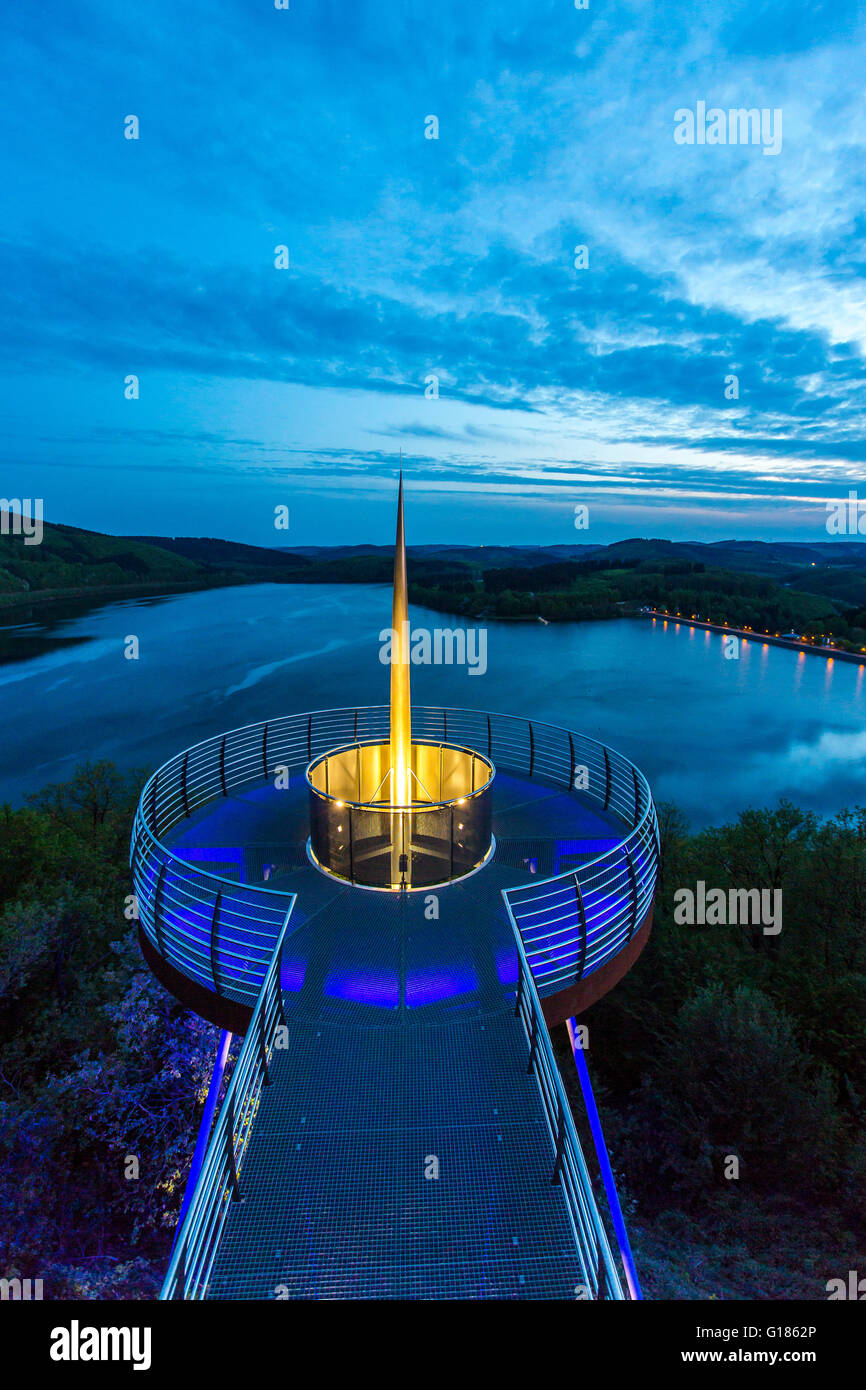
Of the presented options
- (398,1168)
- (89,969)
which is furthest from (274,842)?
(89,969)

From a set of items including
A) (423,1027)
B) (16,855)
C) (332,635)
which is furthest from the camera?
(332,635)

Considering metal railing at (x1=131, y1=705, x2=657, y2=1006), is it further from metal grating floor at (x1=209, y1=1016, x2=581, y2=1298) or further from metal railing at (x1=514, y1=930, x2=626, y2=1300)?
metal grating floor at (x1=209, y1=1016, x2=581, y2=1298)

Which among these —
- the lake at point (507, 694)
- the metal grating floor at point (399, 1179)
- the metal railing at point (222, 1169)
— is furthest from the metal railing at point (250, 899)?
the lake at point (507, 694)

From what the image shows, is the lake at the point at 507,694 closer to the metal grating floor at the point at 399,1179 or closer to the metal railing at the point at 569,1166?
the metal railing at the point at 569,1166

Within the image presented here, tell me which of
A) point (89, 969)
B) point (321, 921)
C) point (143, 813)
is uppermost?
point (143, 813)

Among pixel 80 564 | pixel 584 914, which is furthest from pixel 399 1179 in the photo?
pixel 80 564

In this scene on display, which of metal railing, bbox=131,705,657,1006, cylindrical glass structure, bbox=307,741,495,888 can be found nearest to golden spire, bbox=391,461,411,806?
cylindrical glass structure, bbox=307,741,495,888

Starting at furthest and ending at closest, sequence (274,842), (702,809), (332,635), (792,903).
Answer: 1. (332,635)
2. (702,809)
3. (792,903)
4. (274,842)

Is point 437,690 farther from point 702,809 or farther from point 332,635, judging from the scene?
point 332,635
